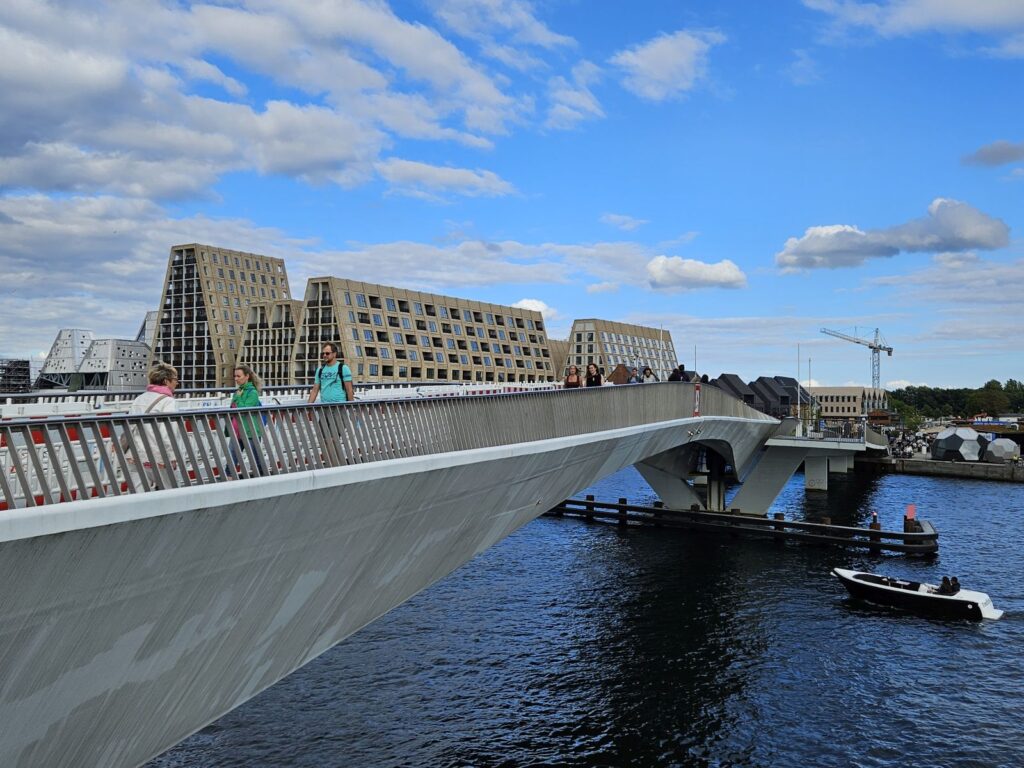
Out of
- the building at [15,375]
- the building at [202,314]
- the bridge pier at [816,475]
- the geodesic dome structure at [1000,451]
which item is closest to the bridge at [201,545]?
the bridge pier at [816,475]

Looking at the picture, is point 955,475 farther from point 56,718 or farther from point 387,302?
point 56,718

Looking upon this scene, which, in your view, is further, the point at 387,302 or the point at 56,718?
the point at 387,302

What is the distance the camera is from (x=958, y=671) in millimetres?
25859

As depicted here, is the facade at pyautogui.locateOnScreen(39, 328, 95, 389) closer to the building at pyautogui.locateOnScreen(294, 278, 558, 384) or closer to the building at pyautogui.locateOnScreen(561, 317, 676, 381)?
the building at pyautogui.locateOnScreen(294, 278, 558, 384)

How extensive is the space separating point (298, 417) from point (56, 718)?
4.12 meters

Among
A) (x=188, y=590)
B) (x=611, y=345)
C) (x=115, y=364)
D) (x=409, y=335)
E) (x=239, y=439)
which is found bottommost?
(x=188, y=590)

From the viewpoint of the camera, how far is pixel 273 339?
113250 millimetres

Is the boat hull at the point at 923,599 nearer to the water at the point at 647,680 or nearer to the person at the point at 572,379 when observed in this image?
the water at the point at 647,680

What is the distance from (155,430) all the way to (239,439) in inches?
57.1

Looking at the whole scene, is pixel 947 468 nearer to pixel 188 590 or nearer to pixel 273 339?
pixel 273 339

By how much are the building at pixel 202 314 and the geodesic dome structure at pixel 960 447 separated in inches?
3598

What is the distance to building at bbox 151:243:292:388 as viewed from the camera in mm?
125500

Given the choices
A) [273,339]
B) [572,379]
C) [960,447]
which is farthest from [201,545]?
[273,339]

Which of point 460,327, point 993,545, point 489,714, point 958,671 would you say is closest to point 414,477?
point 489,714
